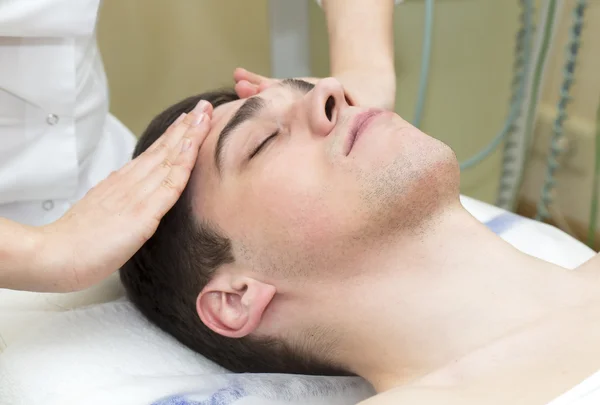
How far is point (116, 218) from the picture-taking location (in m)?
0.94

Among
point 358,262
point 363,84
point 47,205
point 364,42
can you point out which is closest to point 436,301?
point 358,262

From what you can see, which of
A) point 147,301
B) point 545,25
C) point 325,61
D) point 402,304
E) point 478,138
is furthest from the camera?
point 478,138

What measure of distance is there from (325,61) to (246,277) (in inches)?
40.5

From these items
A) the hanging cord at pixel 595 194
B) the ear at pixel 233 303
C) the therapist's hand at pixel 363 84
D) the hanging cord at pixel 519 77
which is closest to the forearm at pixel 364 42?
the therapist's hand at pixel 363 84

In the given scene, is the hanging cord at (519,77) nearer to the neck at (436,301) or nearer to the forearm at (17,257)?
the neck at (436,301)

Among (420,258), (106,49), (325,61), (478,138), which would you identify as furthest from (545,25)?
(106,49)

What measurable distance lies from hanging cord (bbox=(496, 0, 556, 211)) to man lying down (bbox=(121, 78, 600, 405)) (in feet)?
3.07

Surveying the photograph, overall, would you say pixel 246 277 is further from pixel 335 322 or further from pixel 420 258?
pixel 420 258

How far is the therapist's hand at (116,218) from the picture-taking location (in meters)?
0.91

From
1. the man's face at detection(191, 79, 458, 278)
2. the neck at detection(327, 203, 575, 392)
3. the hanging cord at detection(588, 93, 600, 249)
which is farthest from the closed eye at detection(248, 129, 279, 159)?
the hanging cord at detection(588, 93, 600, 249)

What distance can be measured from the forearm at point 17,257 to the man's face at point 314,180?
0.79 ft

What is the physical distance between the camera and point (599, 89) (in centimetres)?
173

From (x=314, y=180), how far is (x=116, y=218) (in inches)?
11.4

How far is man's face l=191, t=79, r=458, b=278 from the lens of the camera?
2.96 ft
